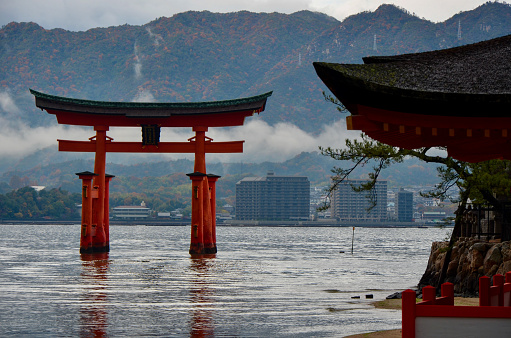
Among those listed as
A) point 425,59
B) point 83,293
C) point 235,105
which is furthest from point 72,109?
point 425,59

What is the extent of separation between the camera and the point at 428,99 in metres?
9.38

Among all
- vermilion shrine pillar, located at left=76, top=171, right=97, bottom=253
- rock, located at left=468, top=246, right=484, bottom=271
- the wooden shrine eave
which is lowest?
rock, located at left=468, top=246, right=484, bottom=271

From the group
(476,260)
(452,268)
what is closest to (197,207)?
(452,268)

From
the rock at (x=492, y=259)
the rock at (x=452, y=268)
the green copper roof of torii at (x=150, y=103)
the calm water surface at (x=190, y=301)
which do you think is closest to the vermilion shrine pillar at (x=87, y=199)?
the calm water surface at (x=190, y=301)

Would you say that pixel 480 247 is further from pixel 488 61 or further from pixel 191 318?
pixel 488 61

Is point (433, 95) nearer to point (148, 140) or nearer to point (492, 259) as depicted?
point (492, 259)

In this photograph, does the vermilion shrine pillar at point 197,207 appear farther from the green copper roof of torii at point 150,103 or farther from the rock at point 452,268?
the rock at point 452,268

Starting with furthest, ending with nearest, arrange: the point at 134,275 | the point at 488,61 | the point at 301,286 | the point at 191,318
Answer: the point at 134,275 < the point at 301,286 < the point at 191,318 < the point at 488,61

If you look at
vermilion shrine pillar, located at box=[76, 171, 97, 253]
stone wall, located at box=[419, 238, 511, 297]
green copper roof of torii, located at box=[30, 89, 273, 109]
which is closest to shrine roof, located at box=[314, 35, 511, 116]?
stone wall, located at box=[419, 238, 511, 297]

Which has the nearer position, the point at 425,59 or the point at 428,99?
the point at 428,99

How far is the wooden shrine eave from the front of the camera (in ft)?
145

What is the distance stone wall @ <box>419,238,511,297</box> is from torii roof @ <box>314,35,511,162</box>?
15277mm

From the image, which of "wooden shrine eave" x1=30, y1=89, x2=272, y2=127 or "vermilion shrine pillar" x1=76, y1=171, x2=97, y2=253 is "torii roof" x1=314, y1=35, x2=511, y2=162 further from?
"vermilion shrine pillar" x1=76, y1=171, x2=97, y2=253

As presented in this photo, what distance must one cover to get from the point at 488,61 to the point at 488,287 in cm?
366
